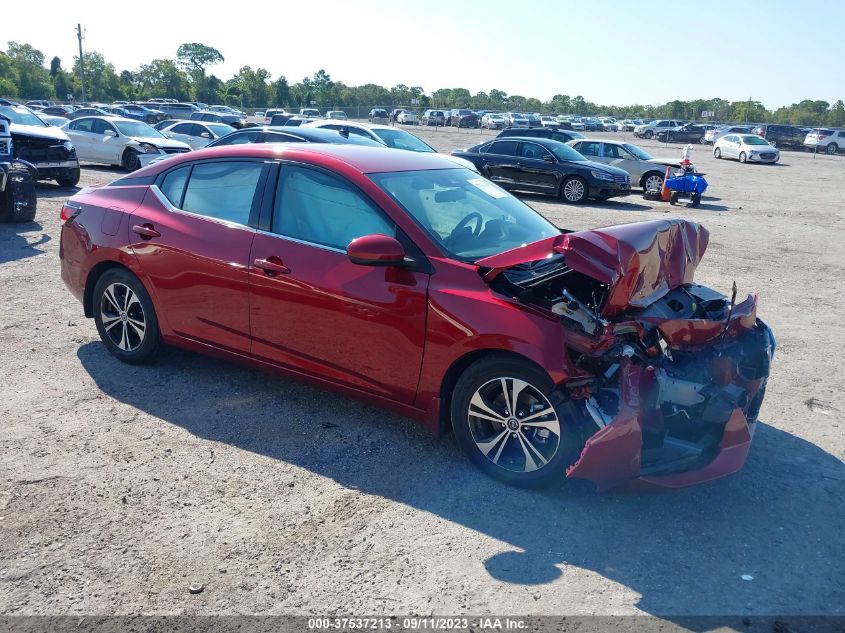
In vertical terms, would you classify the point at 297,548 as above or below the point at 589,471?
below

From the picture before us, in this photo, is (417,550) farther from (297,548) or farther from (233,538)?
(233,538)

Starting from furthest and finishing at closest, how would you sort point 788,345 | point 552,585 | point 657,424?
point 788,345 < point 657,424 < point 552,585

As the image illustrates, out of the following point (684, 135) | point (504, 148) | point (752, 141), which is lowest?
point (504, 148)

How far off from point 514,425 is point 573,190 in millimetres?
15427

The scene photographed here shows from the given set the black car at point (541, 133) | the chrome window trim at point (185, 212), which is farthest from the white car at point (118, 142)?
the chrome window trim at point (185, 212)

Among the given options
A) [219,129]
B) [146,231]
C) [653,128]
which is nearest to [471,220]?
[146,231]

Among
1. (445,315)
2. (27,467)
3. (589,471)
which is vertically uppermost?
(445,315)

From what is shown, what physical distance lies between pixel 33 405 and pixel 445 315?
9.64 feet

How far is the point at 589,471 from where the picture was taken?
3.68 meters

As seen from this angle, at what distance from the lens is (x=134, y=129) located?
21.3m

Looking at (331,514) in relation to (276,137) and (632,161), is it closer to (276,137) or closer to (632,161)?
(276,137)

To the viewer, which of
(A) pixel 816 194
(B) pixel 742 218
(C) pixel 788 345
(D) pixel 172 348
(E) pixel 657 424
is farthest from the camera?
(A) pixel 816 194

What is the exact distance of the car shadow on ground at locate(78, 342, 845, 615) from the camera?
3.42m

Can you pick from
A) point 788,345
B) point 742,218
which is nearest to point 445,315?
point 788,345
